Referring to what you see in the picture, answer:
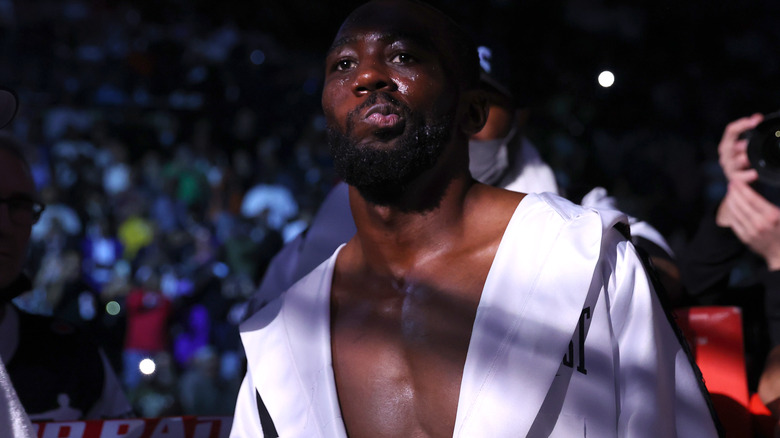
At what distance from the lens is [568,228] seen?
1.82 metres

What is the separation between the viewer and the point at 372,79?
1896 millimetres

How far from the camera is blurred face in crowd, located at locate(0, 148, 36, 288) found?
2510 mm

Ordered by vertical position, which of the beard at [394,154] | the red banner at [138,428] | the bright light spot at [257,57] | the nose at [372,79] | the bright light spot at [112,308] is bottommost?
Result: the bright light spot at [112,308]

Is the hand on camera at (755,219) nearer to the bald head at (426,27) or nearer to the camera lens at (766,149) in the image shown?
the camera lens at (766,149)

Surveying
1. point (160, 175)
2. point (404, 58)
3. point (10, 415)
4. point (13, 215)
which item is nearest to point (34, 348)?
point (13, 215)

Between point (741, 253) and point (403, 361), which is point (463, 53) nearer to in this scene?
point (403, 361)

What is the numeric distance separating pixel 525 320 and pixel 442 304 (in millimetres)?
240

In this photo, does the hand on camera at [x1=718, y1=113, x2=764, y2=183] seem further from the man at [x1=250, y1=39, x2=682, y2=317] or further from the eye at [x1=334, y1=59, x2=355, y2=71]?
the eye at [x1=334, y1=59, x2=355, y2=71]

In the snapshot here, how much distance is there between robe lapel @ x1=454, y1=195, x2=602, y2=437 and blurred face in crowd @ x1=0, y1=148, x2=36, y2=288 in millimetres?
1599

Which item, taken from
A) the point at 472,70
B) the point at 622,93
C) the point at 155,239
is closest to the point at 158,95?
the point at 155,239

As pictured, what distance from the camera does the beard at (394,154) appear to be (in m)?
1.87

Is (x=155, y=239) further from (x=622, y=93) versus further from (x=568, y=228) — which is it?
(x=568, y=228)

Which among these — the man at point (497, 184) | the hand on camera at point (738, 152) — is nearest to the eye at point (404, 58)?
the man at point (497, 184)

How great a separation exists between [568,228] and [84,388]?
5.99 feet
